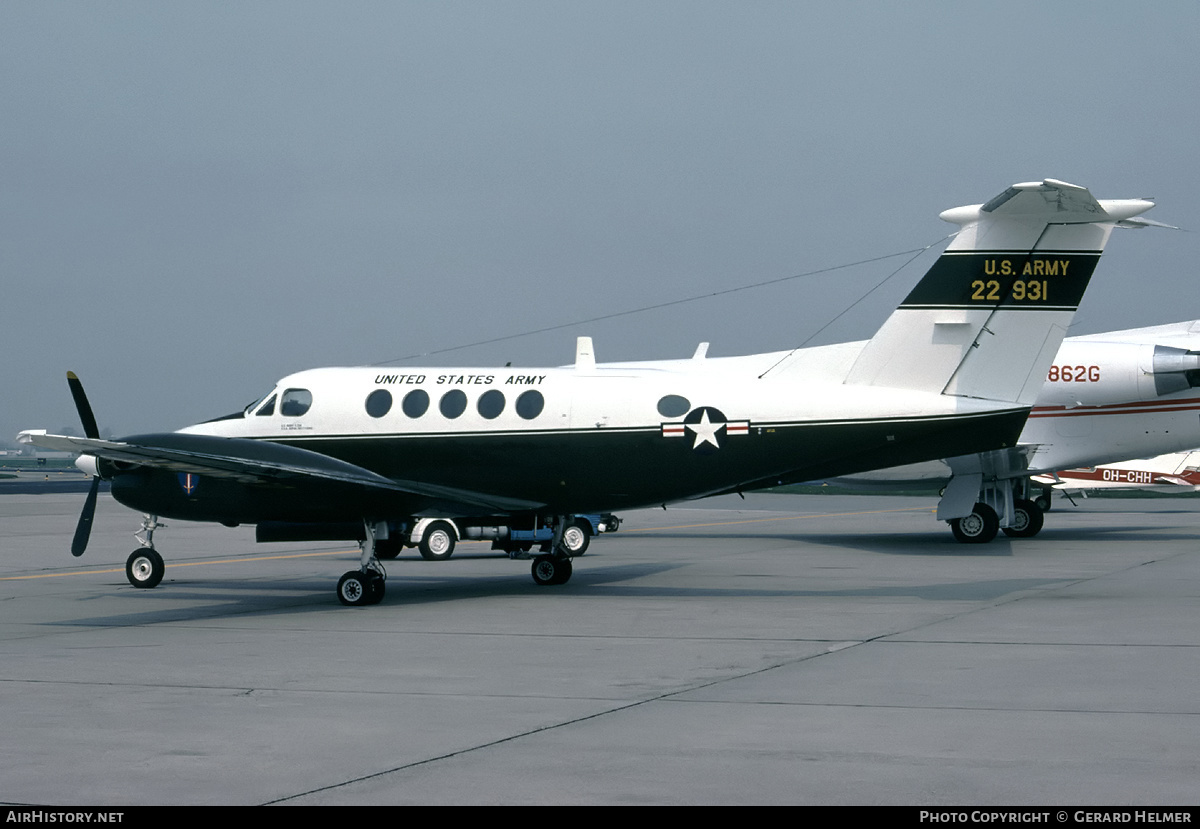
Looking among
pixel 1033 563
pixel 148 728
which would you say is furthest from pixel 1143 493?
pixel 148 728

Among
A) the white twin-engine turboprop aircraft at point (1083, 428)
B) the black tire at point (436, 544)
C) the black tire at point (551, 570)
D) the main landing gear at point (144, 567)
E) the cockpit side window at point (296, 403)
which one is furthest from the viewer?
the white twin-engine turboprop aircraft at point (1083, 428)

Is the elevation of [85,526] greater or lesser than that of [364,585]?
greater

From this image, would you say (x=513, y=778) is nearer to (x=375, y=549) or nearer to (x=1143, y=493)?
(x=375, y=549)

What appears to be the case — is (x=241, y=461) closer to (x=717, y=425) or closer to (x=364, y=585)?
(x=364, y=585)

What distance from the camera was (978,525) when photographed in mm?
28516

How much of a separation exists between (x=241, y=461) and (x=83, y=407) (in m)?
3.78

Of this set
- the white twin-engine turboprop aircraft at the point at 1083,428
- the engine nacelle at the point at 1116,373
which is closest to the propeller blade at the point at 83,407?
the white twin-engine turboprop aircraft at the point at 1083,428

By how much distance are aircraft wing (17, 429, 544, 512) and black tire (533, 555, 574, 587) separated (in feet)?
7.16

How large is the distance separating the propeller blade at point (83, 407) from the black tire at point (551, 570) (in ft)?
22.1

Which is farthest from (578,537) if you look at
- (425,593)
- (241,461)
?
(241,461)

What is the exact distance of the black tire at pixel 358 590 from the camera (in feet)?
54.2

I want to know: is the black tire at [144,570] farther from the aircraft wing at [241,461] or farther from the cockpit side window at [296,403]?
the cockpit side window at [296,403]

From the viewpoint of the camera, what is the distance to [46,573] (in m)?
21.9

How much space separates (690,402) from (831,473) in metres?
2.13
